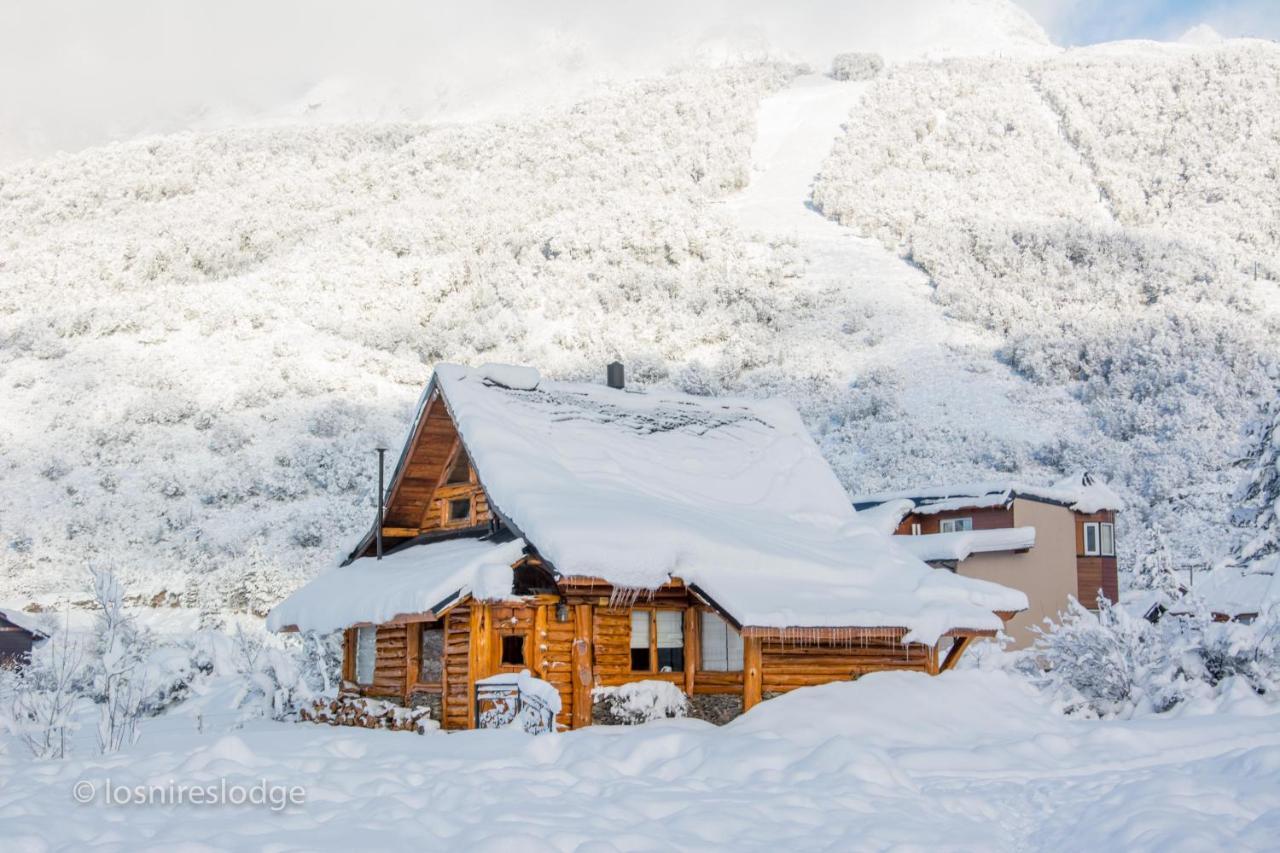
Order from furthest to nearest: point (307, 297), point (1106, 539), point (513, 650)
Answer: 1. point (307, 297)
2. point (1106, 539)
3. point (513, 650)

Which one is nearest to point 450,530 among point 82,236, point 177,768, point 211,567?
point 177,768

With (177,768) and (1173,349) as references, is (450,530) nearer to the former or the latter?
(177,768)

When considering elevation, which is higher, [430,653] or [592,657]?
[592,657]

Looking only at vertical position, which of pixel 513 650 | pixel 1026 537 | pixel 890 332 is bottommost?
pixel 513 650

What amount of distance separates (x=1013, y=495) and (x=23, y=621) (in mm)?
27099

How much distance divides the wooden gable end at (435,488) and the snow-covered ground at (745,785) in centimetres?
488

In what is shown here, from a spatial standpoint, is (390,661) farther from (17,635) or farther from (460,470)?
(17,635)

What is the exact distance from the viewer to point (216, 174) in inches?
2982

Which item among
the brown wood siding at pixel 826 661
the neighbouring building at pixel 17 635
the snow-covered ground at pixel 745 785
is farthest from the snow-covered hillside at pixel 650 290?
the snow-covered ground at pixel 745 785

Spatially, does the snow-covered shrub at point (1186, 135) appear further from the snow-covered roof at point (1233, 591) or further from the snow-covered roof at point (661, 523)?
the snow-covered roof at point (661, 523)

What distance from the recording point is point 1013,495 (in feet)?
92.4

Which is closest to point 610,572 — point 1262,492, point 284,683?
point 284,683

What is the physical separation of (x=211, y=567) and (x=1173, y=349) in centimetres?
3957

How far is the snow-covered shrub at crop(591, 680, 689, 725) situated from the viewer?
14.4 meters
